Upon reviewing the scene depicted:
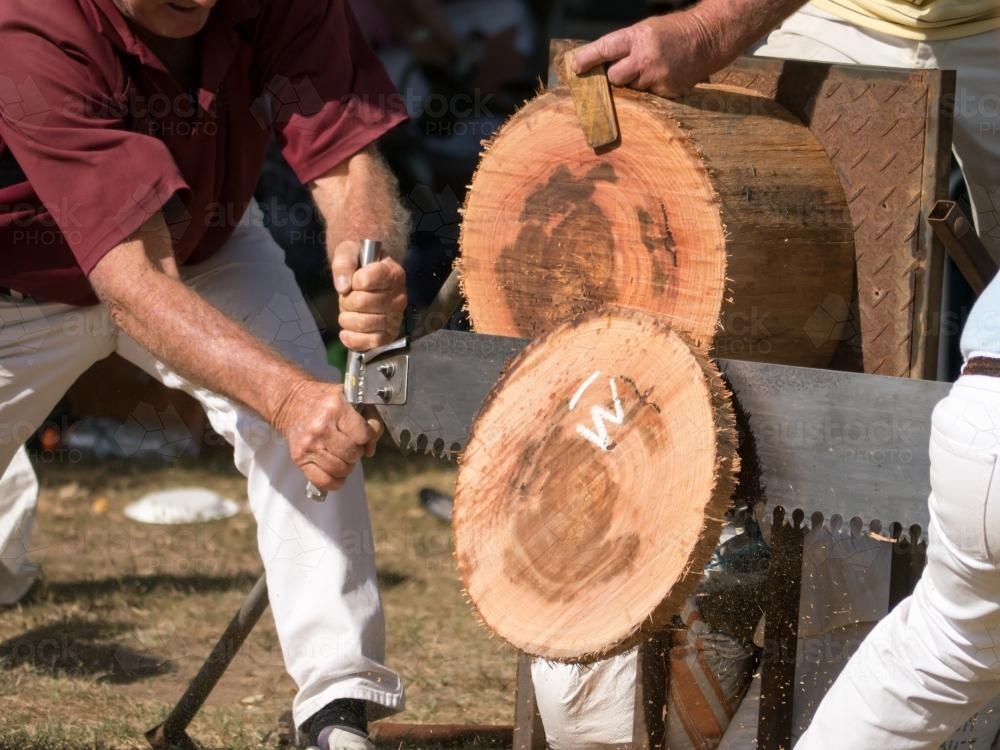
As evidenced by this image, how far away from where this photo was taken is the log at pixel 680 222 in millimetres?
2566

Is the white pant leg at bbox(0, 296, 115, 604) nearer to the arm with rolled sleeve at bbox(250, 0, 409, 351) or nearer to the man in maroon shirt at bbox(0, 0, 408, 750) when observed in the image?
the man in maroon shirt at bbox(0, 0, 408, 750)

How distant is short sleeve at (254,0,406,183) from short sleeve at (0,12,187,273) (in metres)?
0.50

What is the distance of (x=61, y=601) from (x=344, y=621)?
1957mm

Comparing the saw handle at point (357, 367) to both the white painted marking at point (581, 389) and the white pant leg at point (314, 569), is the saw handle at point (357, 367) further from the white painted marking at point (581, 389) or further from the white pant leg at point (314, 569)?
the white pant leg at point (314, 569)

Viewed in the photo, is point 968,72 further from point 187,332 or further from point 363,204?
point 187,332

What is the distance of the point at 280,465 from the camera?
3.19 metres

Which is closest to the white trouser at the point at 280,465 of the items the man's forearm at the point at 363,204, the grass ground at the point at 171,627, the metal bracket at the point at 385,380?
the man's forearm at the point at 363,204

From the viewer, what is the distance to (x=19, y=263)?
3256 mm

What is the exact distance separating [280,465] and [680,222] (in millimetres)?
1152

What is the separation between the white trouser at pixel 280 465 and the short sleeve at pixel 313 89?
33 centimetres

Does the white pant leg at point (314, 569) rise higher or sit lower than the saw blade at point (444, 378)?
lower

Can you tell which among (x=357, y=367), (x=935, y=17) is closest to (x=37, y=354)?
(x=357, y=367)

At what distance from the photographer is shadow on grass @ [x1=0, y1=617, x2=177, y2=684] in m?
4.10

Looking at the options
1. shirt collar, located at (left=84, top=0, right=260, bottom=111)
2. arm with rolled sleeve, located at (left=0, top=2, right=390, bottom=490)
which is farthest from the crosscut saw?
shirt collar, located at (left=84, top=0, right=260, bottom=111)
